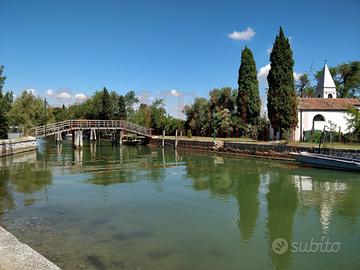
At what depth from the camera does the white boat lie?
23703 millimetres

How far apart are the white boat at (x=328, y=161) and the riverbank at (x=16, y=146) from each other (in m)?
27.7

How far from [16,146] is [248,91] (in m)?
29.8

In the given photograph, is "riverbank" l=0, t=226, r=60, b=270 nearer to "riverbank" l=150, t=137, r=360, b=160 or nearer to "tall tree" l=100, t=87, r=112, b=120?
"riverbank" l=150, t=137, r=360, b=160

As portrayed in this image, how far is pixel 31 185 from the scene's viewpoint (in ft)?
63.1

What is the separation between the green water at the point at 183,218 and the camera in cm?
890

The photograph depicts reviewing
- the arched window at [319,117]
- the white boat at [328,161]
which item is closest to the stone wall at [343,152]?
the white boat at [328,161]

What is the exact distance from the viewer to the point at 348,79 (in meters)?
61.5

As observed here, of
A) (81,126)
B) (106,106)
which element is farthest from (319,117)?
(106,106)

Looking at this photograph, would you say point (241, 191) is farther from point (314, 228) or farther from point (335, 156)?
point (335, 156)

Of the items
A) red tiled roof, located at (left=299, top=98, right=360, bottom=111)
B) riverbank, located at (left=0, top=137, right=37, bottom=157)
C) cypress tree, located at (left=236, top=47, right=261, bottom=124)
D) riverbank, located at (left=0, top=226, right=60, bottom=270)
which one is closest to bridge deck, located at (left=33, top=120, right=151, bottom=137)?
riverbank, located at (left=0, top=137, right=37, bottom=157)

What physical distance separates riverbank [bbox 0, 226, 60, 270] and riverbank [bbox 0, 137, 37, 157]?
29.6 m

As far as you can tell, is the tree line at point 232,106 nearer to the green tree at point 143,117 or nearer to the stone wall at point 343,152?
the green tree at point 143,117

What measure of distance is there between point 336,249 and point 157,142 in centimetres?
Result: 4629

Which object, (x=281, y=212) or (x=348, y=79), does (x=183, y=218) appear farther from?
(x=348, y=79)
